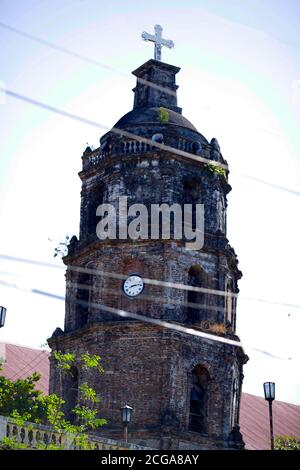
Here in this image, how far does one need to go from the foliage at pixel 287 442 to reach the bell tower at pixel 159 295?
13.8ft

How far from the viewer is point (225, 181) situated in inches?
1690

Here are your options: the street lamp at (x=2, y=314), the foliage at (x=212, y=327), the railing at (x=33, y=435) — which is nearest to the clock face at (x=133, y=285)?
the foliage at (x=212, y=327)

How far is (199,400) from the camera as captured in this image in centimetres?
3941

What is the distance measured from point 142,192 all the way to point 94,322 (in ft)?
13.7

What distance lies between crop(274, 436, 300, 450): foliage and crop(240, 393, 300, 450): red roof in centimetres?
72

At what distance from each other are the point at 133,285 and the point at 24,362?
28.1ft

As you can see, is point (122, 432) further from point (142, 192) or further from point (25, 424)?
point (25, 424)

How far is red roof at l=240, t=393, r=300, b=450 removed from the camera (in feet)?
155

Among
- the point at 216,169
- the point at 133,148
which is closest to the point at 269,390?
the point at 216,169

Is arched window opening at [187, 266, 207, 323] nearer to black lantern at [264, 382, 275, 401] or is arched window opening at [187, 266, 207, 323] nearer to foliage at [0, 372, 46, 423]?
foliage at [0, 372, 46, 423]

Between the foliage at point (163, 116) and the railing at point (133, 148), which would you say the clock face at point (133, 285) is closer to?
the railing at point (133, 148)
